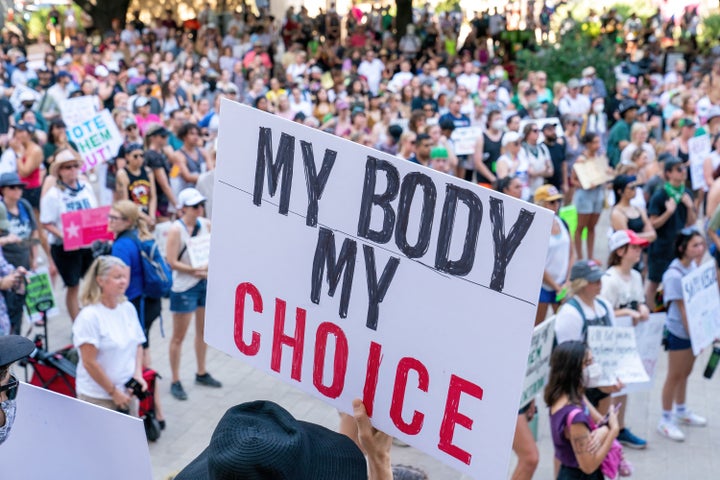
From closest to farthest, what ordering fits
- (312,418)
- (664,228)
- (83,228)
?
(312,418), (83,228), (664,228)

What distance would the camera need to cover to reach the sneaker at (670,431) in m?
7.41

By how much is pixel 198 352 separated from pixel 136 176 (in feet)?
9.23

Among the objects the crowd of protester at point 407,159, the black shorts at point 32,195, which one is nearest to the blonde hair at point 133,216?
the crowd of protester at point 407,159

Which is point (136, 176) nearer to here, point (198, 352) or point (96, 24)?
point (198, 352)

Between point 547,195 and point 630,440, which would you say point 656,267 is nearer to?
point 547,195

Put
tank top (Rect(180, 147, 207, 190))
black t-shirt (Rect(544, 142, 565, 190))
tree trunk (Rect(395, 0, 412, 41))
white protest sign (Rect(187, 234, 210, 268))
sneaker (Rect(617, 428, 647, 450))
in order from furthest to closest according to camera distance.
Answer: tree trunk (Rect(395, 0, 412, 41))
black t-shirt (Rect(544, 142, 565, 190))
tank top (Rect(180, 147, 207, 190))
white protest sign (Rect(187, 234, 210, 268))
sneaker (Rect(617, 428, 647, 450))

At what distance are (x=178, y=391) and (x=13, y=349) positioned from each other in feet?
16.7

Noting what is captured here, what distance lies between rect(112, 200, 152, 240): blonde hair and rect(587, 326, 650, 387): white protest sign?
3.48 meters

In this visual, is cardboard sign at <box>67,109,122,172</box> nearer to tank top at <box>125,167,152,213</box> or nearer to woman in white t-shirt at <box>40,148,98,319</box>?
tank top at <box>125,167,152,213</box>

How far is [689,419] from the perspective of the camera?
7.68 metres

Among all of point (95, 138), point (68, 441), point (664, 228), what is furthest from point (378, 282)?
point (95, 138)

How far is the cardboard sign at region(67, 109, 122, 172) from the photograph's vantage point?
11195 mm

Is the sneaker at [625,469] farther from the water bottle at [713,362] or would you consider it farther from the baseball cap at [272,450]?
the baseball cap at [272,450]

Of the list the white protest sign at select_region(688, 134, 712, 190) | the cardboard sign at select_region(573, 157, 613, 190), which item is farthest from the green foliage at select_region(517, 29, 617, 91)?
the cardboard sign at select_region(573, 157, 613, 190)
